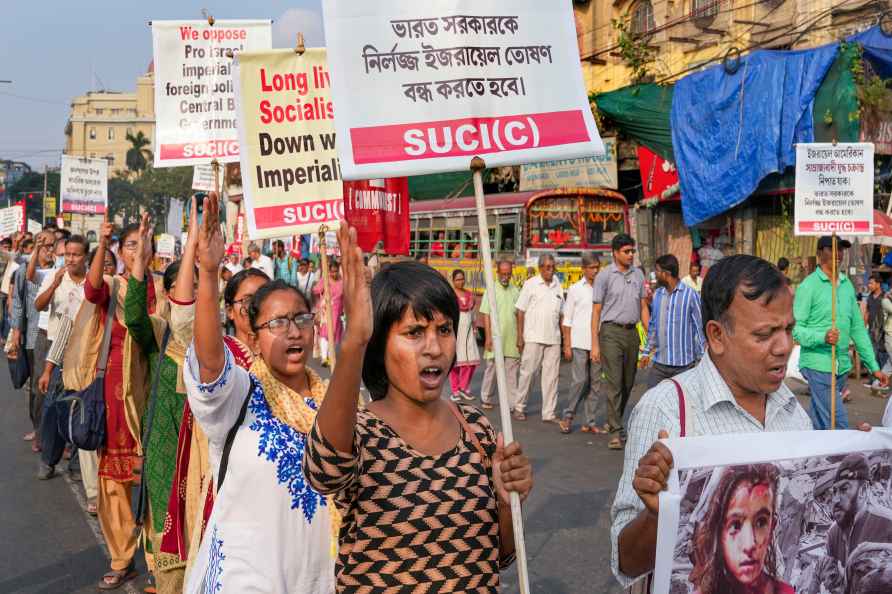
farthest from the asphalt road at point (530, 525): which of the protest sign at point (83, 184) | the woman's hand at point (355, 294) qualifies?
the protest sign at point (83, 184)

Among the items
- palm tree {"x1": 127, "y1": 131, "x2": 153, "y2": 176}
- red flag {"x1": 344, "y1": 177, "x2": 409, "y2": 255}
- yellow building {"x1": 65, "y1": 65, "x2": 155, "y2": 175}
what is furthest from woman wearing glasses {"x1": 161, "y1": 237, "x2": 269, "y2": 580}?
yellow building {"x1": 65, "y1": 65, "x2": 155, "y2": 175}

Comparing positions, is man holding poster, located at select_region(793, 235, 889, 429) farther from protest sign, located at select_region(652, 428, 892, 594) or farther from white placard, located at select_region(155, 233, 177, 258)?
white placard, located at select_region(155, 233, 177, 258)

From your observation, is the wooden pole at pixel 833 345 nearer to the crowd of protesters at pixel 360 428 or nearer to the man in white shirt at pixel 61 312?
the crowd of protesters at pixel 360 428

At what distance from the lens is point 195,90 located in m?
6.66

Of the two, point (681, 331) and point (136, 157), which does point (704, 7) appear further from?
point (136, 157)

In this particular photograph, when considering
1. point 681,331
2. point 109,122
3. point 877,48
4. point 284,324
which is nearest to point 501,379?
point 284,324

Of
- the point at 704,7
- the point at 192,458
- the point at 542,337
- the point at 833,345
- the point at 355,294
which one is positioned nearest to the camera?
the point at 355,294

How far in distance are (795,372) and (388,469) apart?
10.1 m

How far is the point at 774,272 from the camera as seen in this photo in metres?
2.55

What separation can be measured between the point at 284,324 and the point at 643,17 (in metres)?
23.0

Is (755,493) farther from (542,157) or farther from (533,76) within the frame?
(533,76)

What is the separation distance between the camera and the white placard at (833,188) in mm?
8047

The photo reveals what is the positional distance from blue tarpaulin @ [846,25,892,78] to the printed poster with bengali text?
12607mm

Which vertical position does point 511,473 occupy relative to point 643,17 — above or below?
below
